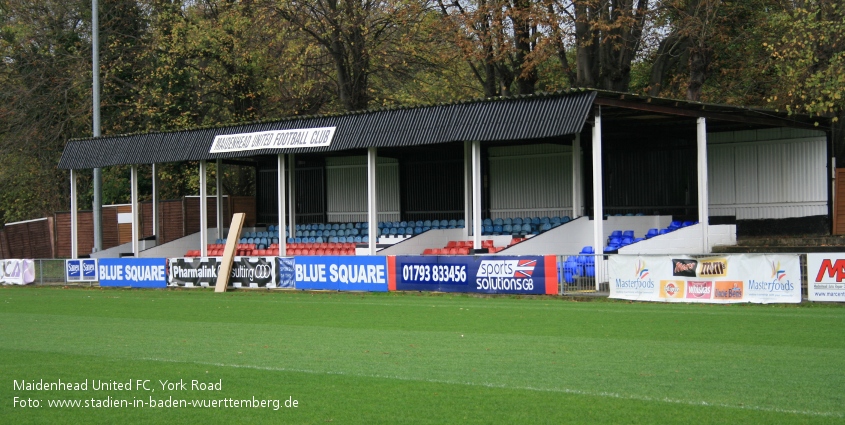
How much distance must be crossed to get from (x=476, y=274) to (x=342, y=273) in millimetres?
4706

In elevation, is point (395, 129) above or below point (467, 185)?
above

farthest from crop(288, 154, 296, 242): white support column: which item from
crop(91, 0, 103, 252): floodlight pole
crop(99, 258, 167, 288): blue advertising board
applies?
crop(91, 0, 103, 252): floodlight pole

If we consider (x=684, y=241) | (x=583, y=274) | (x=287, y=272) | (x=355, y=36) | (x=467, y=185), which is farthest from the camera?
(x=355, y=36)

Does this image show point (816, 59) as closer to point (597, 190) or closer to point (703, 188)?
point (703, 188)

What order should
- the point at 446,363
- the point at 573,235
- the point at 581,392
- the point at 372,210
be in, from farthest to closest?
the point at 372,210
the point at 573,235
the point at 446,363
the point at 581,392

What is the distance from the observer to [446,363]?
492 inches

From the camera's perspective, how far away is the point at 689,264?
22031 millimetres

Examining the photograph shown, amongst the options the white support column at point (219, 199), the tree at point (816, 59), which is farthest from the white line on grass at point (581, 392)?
the white support column at point (219, 199)

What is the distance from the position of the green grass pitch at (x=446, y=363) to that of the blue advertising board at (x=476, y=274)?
3340 millimetres

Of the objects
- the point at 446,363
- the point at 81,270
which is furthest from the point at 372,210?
the point at 446,363

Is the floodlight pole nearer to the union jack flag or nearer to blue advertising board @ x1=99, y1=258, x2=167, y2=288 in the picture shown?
blue advertising board @ x1=99, y1=258, x2=167, y2=288

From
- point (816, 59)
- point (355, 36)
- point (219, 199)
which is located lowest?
point (219, 199)

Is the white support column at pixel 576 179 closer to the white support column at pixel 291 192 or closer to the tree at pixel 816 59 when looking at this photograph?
the tree at pixel 816 59

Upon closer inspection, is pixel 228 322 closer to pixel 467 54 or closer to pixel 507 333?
pixel 507 333
